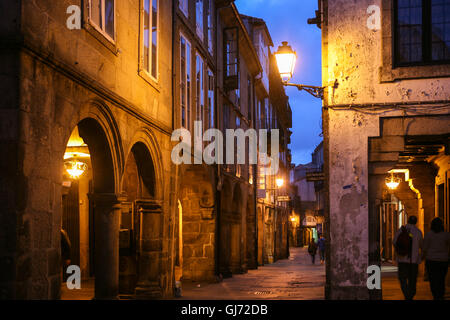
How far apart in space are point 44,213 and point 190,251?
10563 millimetres

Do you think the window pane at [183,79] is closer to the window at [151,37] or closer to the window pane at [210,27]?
the window at [151,37]

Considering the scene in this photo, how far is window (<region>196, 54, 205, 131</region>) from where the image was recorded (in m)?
15.7

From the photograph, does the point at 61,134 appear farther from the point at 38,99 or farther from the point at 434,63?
the point at 434,63

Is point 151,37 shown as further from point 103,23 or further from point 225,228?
point 225,228

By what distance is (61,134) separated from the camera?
741 centimetres

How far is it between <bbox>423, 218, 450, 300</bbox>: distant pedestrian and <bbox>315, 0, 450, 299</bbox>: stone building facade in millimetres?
1008

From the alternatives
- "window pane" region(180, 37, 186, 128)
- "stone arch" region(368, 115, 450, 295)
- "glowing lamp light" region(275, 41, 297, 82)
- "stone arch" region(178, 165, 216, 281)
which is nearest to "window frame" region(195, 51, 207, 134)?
"window pane" region(180, 37, 186, 128)

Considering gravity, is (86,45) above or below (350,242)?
above

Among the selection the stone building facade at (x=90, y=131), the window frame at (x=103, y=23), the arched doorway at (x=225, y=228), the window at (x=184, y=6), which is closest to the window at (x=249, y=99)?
the arched doorway at (x=225, y=228)

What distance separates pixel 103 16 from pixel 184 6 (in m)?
5.61

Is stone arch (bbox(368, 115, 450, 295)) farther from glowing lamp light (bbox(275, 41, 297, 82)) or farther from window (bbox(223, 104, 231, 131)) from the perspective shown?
window (bbox(223, 104, 231, 131))

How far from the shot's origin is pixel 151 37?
11609mm

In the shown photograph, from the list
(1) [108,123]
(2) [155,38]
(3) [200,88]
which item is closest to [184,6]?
(3) [200,88]
